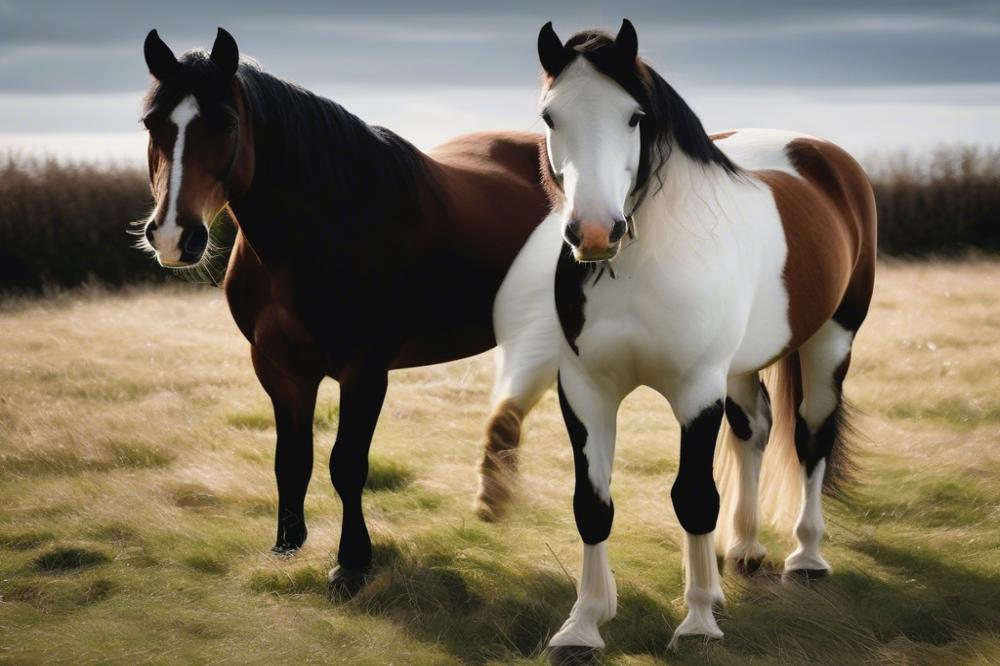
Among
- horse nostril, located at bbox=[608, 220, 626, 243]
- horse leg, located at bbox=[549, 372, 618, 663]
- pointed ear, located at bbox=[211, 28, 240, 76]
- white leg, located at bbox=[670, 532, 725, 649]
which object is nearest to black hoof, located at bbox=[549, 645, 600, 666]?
horse leg, located at bbox=[549, 372, 618, 663]

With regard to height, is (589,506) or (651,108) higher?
(651,108)

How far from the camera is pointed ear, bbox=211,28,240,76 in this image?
3701 mm

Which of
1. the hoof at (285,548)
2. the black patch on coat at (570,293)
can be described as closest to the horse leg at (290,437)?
→ the hoof at (285,548)

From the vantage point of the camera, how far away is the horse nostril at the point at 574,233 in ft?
9.43

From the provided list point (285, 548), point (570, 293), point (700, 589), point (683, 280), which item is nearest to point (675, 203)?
point (683, 280)

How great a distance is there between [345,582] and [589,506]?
50.0 inches

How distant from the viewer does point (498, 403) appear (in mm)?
4867

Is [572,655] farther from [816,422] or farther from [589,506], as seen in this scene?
[816,422]

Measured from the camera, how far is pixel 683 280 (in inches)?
128

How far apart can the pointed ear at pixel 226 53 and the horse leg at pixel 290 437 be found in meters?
1.22

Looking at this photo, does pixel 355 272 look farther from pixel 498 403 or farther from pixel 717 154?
pixel 717 154

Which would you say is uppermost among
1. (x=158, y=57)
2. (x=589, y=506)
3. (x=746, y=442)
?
(x=158, y=57)

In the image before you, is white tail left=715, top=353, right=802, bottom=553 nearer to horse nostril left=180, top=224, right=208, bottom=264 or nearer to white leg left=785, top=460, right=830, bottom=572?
white leg left=785, top=460, right=830, bottom=572

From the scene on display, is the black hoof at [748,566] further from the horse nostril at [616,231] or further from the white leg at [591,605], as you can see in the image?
the horse nostril at [616,231]
